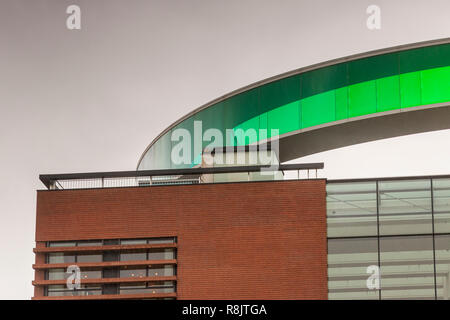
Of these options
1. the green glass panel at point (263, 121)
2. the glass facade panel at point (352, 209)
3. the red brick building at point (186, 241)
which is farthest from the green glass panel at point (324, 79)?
the glass facade panel at point (352, 209)

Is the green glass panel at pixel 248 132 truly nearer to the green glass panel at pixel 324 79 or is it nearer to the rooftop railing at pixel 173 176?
the green glass panel at pixel 324 79

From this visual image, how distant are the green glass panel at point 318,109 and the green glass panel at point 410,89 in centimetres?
253

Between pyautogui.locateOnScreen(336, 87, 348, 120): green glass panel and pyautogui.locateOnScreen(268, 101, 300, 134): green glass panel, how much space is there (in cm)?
151

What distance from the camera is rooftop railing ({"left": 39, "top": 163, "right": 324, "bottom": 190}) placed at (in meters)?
28.7

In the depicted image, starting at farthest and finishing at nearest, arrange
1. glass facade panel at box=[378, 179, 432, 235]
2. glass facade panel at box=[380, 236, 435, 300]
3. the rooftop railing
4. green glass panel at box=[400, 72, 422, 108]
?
1. green glass panel at box=[400, 72, 422, 108]
2. the rooftop railing
3. glass facade panel at box=[378, 179, 432, 235]
4. glass facade panel at box=[380, 236, 435, 300]

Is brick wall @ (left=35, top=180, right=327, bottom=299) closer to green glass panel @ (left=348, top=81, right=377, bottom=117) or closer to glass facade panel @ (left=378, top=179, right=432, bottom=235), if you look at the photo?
glass facade panel @ (left=378, top=179, right=432, bottom=235)

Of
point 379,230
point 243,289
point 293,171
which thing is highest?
point 293,171

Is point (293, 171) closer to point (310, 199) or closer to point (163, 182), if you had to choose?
point (310, 199)

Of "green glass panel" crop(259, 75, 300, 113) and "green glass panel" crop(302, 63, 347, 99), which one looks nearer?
"green glass panel" crop(302, 63, 347, 99)

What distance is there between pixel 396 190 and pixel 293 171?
3692 mm

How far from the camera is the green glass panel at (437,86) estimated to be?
103ft

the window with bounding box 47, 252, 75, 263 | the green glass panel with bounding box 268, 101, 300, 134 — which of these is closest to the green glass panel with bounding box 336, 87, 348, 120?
the green glass panel with bounding box 268, 101, 300, 134

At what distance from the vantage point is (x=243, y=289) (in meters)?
26.7
